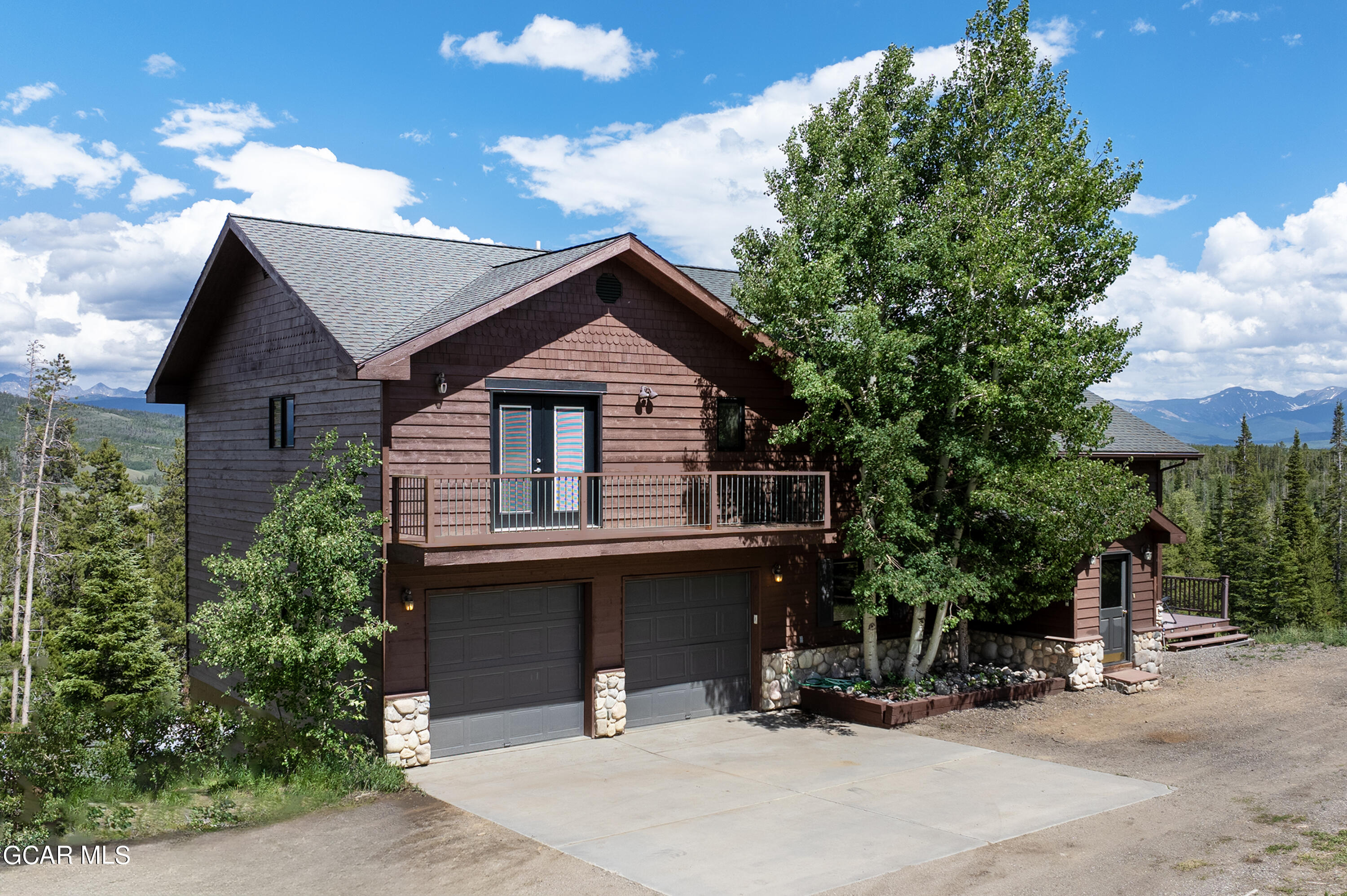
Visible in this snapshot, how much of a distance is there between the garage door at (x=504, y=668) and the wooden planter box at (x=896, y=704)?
3.93 m

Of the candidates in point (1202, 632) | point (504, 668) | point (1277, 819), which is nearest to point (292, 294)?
point (504, 668)

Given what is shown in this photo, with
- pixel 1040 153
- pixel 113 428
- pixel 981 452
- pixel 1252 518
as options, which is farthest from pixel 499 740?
pixel 113 428

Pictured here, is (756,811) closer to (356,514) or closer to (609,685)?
(609,685)

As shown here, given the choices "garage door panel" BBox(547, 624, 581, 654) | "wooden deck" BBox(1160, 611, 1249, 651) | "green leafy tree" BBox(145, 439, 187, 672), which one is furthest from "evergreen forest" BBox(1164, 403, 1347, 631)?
"green leafy tree" BBox(145, 439, 187, 672)

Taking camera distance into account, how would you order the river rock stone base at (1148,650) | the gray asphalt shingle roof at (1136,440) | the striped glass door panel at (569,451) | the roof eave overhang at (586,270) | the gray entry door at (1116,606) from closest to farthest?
the roof eave overhang at (586,270), the striped glass door panel at (569,451), the gray entry door at (1116,606), the river rock stone base at (1148,650), the gray asphalt shingle roof at (1136,440)

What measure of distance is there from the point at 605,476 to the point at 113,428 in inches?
8173

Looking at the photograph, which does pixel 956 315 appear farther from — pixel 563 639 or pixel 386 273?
pixel 386 273

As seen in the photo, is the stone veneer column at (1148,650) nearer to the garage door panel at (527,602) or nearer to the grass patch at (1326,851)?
the grass patch at (1326,851)

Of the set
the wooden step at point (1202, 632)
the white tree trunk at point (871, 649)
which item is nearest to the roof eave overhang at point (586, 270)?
the white tree trunk at point (871, 649)

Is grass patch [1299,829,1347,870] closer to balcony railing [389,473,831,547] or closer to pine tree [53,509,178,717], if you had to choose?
balcony railing [389,473,831,547]

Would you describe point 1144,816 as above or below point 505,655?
below

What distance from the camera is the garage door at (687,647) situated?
596 inches

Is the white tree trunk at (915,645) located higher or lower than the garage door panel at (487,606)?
lower

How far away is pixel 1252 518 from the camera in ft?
157
